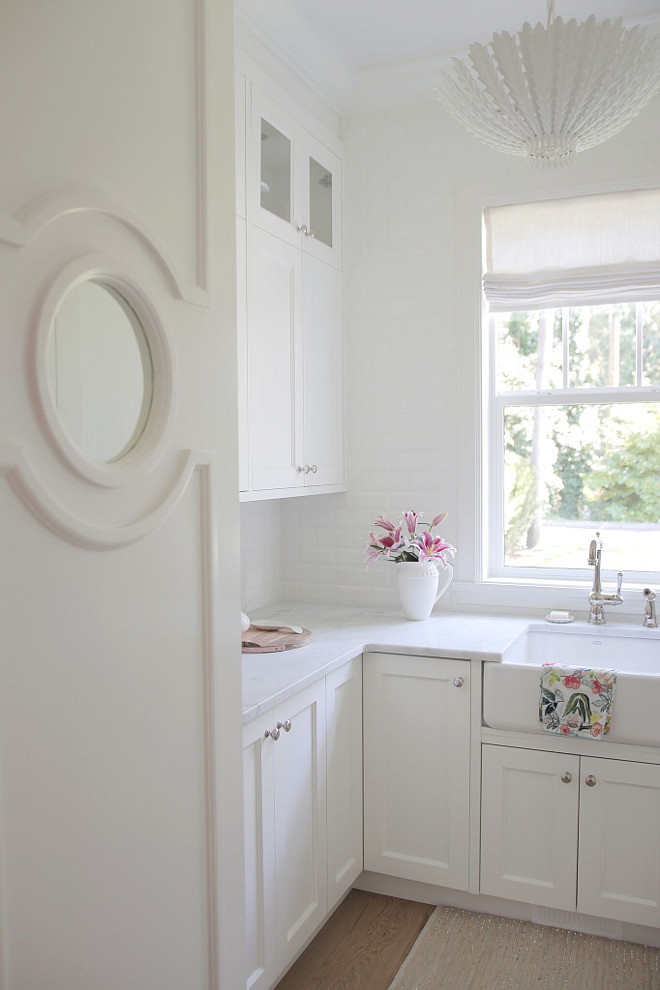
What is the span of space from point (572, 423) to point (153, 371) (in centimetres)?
238

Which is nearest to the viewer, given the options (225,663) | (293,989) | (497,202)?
(225,663)

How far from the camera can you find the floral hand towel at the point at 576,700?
237 cm

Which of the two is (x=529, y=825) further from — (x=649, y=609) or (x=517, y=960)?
(x=649, y=609)

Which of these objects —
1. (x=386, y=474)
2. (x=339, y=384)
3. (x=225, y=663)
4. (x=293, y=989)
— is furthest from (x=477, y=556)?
(x=225, y=663)

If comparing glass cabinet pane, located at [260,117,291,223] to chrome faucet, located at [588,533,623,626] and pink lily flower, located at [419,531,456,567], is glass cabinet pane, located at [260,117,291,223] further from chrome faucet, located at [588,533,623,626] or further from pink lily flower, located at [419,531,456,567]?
chrome faucet, located at [588,533,623,626]

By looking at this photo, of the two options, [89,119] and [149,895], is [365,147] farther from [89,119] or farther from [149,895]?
[149,895]

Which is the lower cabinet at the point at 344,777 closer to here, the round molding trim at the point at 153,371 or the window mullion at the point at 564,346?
the window mullion at the point at 564,346

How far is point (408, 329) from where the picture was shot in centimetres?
324

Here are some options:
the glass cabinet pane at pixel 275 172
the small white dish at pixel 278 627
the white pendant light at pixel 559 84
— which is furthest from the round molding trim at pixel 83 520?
the glass cabinet pane at pixel 275 172

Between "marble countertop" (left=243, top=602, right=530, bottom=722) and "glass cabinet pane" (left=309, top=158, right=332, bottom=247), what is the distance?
1418mm

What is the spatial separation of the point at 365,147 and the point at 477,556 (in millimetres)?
1683

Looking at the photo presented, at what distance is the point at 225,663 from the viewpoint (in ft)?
4.22

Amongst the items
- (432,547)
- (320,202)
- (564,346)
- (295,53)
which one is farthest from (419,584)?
(295,53)

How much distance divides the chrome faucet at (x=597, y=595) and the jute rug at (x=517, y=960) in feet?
3.32
